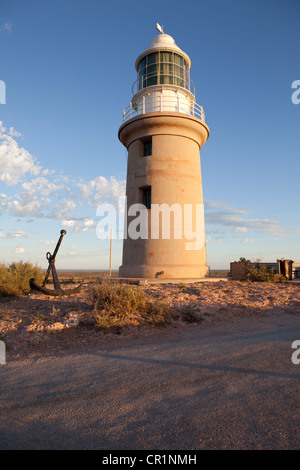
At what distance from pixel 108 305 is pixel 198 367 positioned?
3.11m

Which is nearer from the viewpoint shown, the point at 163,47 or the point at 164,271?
the point at 164,271

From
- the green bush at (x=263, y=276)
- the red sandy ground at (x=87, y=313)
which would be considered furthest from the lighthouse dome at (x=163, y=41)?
the red sandy ground at (x=87, y=313)

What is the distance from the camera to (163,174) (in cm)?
1409

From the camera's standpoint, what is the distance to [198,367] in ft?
13.2

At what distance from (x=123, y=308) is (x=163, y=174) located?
9.02 m

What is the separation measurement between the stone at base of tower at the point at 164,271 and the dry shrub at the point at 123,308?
590 centimetres

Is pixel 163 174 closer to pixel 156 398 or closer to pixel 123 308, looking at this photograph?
pixel 123 308

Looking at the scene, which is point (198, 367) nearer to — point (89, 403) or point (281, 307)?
point (89, 403)

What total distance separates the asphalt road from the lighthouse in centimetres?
860

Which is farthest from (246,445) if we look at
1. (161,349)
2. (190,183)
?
(190,183)

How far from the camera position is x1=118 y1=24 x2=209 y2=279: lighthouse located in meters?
13.7

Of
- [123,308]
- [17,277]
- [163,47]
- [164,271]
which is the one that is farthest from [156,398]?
[163,47]

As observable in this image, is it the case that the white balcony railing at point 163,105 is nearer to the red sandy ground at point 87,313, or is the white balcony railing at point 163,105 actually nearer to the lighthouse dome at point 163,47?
the lighthouse dome at point 163,47

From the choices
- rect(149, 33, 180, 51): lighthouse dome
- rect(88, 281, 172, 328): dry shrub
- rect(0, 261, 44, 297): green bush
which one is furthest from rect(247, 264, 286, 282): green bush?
rect(149, 33, 180, 51): lighthouse dome
